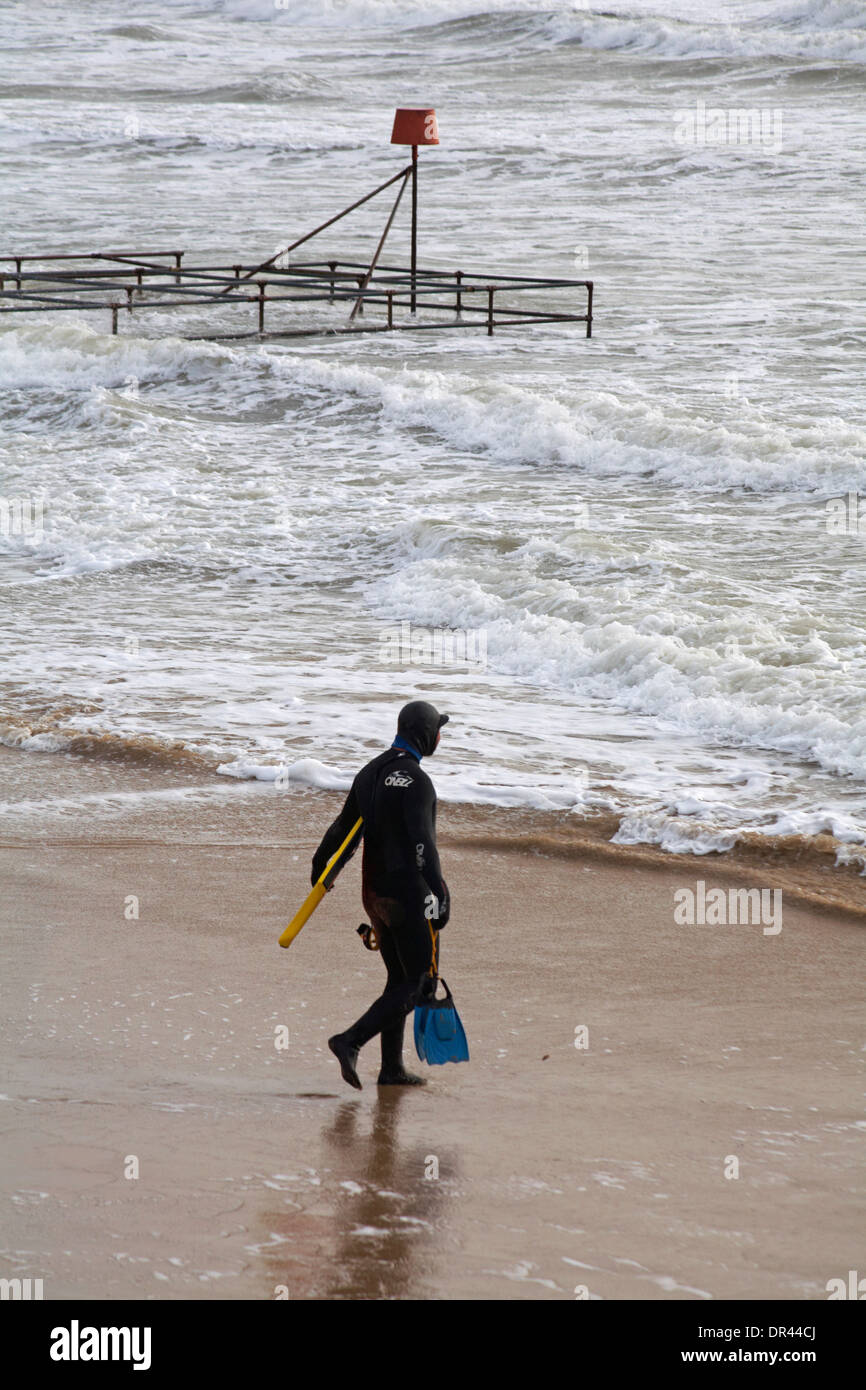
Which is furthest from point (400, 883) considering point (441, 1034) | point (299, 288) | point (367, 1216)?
point (299, 288)

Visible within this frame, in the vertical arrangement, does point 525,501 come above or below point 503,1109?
above

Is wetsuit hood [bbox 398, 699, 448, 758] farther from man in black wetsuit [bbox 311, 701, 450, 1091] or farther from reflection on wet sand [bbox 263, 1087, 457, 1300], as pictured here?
reflection on wet sand [bbox 263, 1087, 457, 1300]

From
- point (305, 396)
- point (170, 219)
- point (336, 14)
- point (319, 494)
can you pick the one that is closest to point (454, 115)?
point (170, 219)

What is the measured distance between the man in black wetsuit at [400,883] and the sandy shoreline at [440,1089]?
0.64 feet

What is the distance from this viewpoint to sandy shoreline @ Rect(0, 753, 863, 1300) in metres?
3.71

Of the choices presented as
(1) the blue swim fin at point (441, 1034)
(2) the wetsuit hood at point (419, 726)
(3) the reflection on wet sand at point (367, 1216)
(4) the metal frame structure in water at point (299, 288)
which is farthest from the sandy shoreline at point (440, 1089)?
(4) the metal frame structure in water at point (299, 288)

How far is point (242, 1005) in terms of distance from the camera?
204 inches

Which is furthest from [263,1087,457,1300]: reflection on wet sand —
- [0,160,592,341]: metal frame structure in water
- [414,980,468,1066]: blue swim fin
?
[0,160,592,341]: metal frame structure in water

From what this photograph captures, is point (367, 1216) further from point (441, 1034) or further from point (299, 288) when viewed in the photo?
point (299, 288)

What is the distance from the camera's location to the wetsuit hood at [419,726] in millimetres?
4730

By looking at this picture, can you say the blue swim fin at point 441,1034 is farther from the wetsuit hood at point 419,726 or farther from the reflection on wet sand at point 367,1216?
the wetsuit hood at point 419,726

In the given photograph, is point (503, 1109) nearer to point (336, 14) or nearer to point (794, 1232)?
point (794, 1232)

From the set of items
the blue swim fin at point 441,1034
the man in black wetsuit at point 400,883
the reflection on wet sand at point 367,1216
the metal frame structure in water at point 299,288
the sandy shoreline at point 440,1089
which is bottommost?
the reflection on wet sand at point 367,1216

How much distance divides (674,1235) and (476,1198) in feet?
1.81
